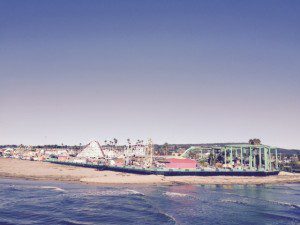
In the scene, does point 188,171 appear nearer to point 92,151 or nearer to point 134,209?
point 134,209

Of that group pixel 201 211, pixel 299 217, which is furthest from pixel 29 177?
pixel 299 217

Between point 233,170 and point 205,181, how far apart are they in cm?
2829

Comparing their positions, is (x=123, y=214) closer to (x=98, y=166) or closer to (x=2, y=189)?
(x=2, y=189)

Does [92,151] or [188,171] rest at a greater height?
[92,151]

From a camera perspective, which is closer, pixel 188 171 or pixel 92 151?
pixel 188 171

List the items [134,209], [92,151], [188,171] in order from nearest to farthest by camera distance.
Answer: [134,209], [188,171], [92,151]

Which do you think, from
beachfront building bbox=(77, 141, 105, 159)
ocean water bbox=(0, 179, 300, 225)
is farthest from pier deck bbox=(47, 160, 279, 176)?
beachfront building bbox=(77, 141, 105, 159)

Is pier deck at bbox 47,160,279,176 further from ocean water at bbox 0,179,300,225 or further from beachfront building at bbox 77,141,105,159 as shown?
beachfront building at bbox 77,141,105,159

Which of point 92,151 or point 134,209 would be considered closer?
point 134,209

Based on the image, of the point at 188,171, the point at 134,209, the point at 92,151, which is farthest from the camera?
the point at 92,151

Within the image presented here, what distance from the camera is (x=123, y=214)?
151 ft

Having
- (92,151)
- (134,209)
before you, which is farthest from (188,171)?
(92,151)

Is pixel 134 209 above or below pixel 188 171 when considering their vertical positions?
below

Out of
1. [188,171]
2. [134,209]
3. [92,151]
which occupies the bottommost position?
[134,209]
